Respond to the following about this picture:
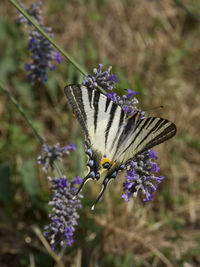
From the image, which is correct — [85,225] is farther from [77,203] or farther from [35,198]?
[77,203]

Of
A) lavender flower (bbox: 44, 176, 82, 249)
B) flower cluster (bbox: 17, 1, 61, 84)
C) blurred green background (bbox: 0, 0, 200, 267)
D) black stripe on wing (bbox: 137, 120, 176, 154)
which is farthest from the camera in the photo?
blurred green background (bbox: 0, 0, 200, 267)

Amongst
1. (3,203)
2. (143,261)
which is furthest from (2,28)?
(143,261)

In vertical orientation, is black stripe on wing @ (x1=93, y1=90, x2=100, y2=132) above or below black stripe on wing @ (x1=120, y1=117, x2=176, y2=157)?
above

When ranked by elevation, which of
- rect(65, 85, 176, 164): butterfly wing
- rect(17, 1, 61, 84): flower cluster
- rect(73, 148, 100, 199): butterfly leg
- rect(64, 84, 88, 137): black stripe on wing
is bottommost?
rect(73, 148, 100, 199): butterfly leg

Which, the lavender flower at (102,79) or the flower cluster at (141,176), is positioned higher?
the lavender flower at (102,79)

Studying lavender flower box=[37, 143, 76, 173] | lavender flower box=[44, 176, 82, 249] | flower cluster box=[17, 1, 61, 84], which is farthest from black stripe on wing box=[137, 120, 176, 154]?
flower cluster box=[17, 1, 61, 84]

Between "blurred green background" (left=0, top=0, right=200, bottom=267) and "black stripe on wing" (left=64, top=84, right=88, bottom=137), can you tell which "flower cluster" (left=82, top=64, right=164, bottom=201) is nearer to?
"black stripe on wing" (left=64, top=84, right=88, bottom=137)

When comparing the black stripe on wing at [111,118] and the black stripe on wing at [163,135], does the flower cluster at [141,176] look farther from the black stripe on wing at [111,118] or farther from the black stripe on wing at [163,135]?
the black stripe on wing at [111,118]

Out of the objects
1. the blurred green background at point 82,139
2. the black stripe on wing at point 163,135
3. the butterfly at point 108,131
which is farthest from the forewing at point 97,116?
the blurred green background at point 82,139
